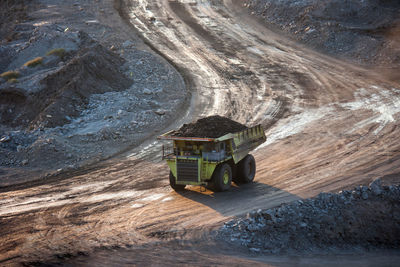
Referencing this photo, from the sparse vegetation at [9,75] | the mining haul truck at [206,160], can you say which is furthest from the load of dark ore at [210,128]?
the sparse vegetation at [9,75]

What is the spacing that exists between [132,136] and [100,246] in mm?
11699

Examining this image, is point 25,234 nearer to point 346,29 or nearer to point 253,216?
point 253,216

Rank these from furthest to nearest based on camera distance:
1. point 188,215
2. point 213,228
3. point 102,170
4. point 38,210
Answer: point 102,170 < point 38,210 < point 188,215 < point 213,228

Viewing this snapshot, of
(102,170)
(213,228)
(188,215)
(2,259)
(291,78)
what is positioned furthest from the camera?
(291,78)

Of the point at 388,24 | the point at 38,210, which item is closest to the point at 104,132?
the point at 38,210

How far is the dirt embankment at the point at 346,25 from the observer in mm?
32500

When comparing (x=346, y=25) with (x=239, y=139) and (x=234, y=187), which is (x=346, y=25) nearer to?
(x=239, y=139)

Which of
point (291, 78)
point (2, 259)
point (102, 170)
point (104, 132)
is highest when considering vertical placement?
point (291, 78)

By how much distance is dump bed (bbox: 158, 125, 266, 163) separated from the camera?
47.3ft

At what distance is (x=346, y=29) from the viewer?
34.8 metres

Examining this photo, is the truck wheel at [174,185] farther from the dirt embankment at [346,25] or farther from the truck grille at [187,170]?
the dirt embankment at [346,25]

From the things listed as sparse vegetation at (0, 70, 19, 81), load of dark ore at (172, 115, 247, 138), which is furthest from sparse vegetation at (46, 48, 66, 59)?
load of dark ore at (172, 115, 247, 138)

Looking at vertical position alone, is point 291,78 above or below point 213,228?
above

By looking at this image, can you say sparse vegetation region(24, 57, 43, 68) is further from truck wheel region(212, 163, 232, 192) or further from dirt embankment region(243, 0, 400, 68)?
dirt embankment region(243, 0, 400, 68)
